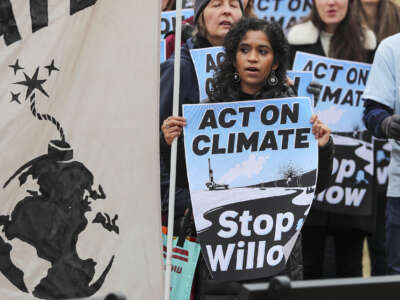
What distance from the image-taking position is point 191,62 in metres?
4.92

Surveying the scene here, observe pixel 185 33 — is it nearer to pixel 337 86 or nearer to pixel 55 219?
pixel 337 86

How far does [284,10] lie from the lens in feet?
23.0

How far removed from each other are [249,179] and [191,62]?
901 millimetres

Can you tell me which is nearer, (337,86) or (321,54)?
(337,86)

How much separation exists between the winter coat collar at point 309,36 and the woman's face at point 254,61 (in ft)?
5.40

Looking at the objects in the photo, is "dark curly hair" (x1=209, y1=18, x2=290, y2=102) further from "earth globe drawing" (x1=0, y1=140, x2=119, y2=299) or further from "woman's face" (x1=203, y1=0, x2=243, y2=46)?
"earth globe drawing" (x1=0, y1=140, x2=119, y2=299)

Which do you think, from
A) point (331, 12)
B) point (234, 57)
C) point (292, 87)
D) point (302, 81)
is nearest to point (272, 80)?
point (234, 57)

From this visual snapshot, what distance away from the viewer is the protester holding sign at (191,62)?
4.73 metres

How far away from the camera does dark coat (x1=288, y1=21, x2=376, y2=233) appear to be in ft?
19.3

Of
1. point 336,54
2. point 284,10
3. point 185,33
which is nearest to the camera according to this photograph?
point 185,33

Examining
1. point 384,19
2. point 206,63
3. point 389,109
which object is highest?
point 384,19

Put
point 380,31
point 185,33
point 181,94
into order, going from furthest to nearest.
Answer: point 380,31 < point 185,33 < point 181,94

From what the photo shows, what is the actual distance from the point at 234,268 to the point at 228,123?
0.65 meters

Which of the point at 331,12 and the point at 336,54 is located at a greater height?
the point at 331,12
